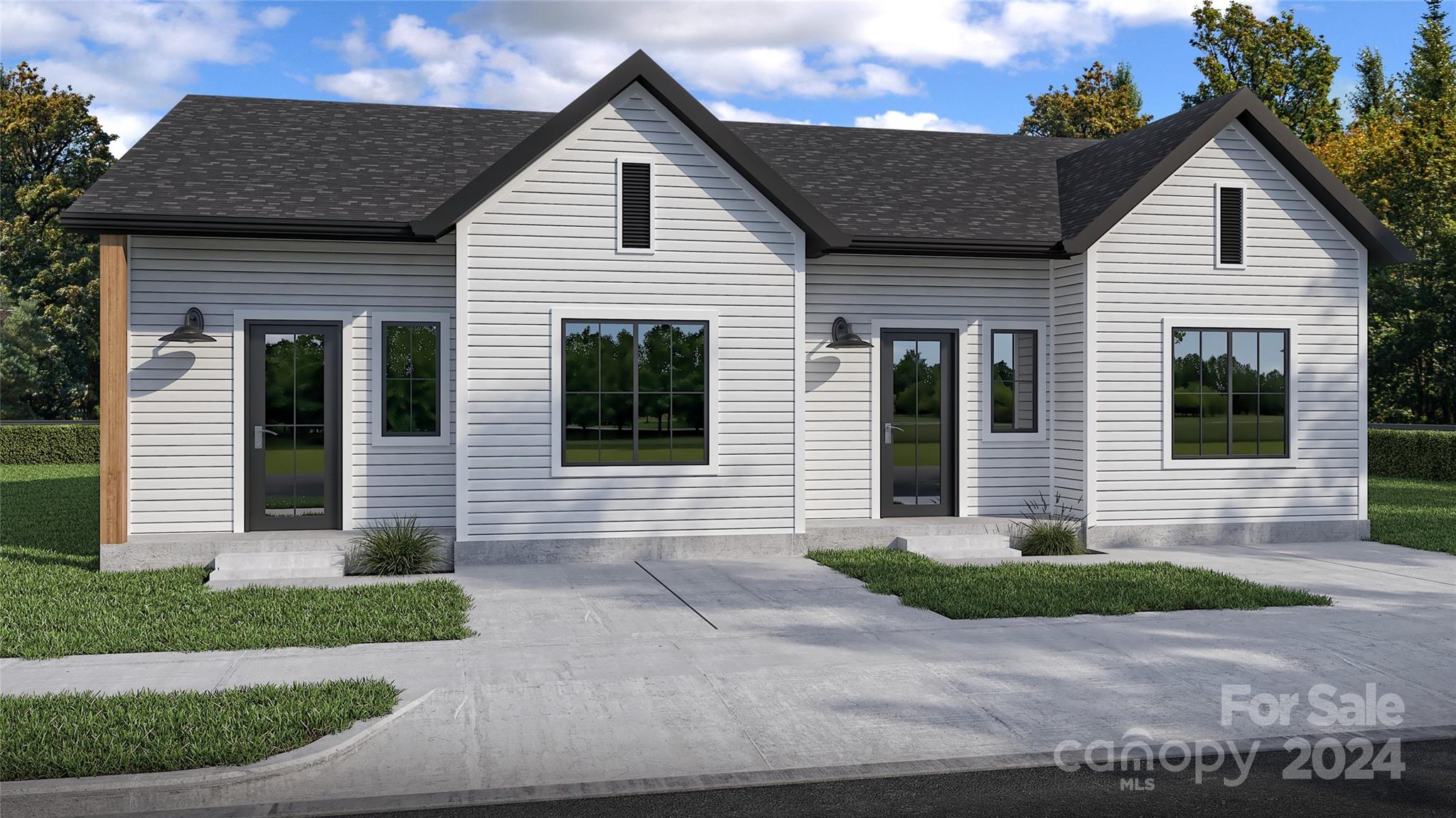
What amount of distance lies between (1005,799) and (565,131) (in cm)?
877

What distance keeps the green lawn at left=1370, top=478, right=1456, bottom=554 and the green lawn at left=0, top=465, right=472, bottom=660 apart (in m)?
11.2

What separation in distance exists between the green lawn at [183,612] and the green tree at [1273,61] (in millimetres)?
31570

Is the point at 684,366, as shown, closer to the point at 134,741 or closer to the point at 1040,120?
the point at 134,741

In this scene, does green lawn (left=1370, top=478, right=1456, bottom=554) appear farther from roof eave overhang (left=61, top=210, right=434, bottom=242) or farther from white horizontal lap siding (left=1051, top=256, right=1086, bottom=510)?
roof eave overhang (left=61, top=210, right=434, bottom=242)

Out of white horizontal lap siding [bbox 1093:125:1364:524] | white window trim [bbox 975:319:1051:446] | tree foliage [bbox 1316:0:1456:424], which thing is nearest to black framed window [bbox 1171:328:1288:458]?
white horizontal lap siding [bbox 1093:125:1364:524]

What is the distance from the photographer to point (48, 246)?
116 feet

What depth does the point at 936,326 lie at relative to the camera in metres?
14.1

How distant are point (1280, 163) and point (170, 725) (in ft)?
43.1

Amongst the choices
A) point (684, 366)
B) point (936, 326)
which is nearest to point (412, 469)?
point (684, 366)

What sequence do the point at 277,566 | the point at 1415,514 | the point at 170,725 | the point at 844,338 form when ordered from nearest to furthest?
the point at 170,725, the point at 277,566, the point at 844,338, the point at 1415,514

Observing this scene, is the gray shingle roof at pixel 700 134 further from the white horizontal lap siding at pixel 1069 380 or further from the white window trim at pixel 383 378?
the white window trim at pixel 383 378

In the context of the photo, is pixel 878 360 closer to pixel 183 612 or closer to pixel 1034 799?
pixel 183 612

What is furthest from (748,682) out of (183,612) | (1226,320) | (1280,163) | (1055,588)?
(1280,163)

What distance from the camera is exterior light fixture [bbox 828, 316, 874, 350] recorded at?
44.2 ft
